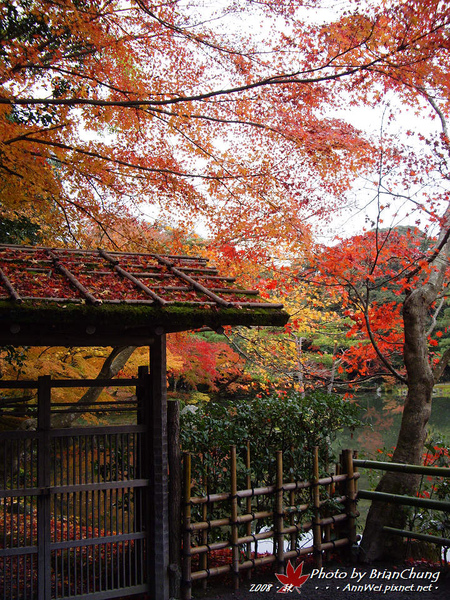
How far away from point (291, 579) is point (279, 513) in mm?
606

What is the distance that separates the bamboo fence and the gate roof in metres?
1.36

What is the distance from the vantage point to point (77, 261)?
4.48m

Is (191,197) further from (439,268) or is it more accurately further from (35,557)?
(35,557)

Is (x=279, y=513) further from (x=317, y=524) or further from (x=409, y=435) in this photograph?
(x=409, y=435)

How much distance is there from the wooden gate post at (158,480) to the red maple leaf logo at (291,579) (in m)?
1.12

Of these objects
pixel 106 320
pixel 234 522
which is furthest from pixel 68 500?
pixel 106 320

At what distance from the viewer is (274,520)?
4.68 metres

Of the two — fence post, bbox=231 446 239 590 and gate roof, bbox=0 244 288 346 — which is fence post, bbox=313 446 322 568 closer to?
fence post, bbox=231 446 239 590

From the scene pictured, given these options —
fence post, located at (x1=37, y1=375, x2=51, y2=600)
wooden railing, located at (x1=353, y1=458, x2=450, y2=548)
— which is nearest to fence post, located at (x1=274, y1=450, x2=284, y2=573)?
wooden railing, located at (x1=353, y1=458, x2=450, y2=548)

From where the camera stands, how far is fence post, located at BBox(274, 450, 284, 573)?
463 centimetres

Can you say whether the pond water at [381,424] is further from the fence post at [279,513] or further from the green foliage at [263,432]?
the fence post at [279,513]

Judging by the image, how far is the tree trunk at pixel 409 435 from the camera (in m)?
5.04

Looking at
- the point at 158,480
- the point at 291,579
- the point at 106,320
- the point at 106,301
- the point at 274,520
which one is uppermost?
the point at 106,301

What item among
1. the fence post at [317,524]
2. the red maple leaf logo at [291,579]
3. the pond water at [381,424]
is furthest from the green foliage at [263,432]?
the pond water at [381,424]
